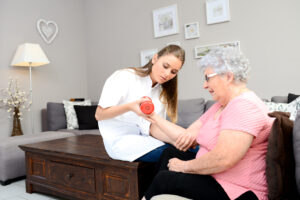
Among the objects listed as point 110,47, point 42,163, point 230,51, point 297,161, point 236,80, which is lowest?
point 42,163

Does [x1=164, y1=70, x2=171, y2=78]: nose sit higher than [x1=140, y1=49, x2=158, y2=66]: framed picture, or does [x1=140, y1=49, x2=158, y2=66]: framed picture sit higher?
[x1=140, y1=49, x2=158, y2=66]: framed picture

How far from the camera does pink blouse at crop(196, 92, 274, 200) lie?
3.48ft

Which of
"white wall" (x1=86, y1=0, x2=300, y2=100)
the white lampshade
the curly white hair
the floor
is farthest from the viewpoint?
the white lampshade

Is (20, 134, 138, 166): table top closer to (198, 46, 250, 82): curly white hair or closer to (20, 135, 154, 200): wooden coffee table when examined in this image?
(20, 135, 154, 200): wooden coffee table

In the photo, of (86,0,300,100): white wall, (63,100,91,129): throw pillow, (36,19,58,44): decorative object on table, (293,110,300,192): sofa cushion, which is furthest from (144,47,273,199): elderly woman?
(36,19,58,44): decorative object on table

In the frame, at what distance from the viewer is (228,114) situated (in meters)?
1.11

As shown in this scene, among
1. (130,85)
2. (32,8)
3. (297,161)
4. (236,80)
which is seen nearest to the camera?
(297,161)

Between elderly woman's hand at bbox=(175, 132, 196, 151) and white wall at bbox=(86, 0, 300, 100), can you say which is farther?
white wall at bbox=(86, 0, 300, 100)

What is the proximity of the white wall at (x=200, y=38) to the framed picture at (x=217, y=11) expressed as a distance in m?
0.07

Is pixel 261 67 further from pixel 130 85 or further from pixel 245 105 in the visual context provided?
pixel 245 105

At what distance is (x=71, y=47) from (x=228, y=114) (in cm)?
429

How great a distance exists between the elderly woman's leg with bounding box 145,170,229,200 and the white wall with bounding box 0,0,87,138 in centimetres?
333

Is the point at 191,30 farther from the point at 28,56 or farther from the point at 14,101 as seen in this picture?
the point at 14,101

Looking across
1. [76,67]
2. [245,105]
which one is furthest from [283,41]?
[76,67]
